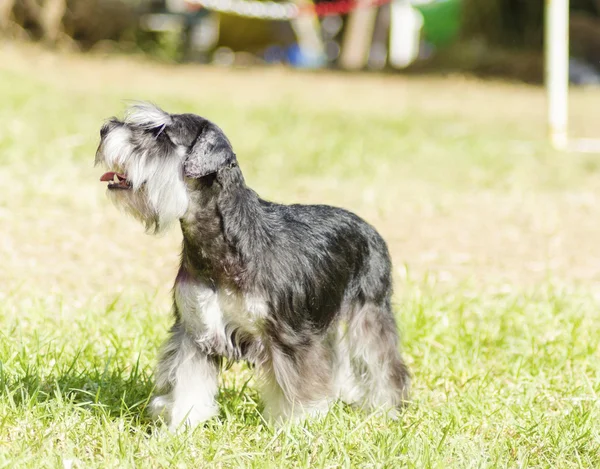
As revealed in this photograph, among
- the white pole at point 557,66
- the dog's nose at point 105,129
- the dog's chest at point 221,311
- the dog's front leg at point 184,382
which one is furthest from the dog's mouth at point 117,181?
the white pole at point 557,66

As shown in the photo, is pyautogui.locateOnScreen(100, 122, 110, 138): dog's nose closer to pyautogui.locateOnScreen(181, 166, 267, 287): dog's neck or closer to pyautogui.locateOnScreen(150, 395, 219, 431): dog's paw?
pyautogui.locateOnScreen(181, 166, 267, 287): dog's neck

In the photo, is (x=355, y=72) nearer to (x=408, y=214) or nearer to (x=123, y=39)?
(x=123, y=39)

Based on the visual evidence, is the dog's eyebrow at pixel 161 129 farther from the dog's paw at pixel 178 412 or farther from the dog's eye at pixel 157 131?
the dog's paw at pixel 178 412

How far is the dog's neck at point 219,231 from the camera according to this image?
156 inches

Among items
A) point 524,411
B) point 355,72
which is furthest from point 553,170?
point 355,72

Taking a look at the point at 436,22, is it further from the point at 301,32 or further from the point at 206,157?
the point at 206,157

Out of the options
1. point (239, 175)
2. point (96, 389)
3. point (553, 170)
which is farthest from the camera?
point (553, 170)

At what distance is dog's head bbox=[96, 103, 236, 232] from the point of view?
12.4ft

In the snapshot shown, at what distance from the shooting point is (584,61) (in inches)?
837

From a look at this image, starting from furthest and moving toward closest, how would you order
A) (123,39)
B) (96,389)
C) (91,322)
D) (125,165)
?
(123,39), (91,322), (96,389), (125,165)

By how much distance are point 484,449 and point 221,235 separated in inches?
56.2

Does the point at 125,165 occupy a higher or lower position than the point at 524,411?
higher

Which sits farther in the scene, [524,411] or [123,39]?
[123,39]

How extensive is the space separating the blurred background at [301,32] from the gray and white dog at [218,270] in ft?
51.3
